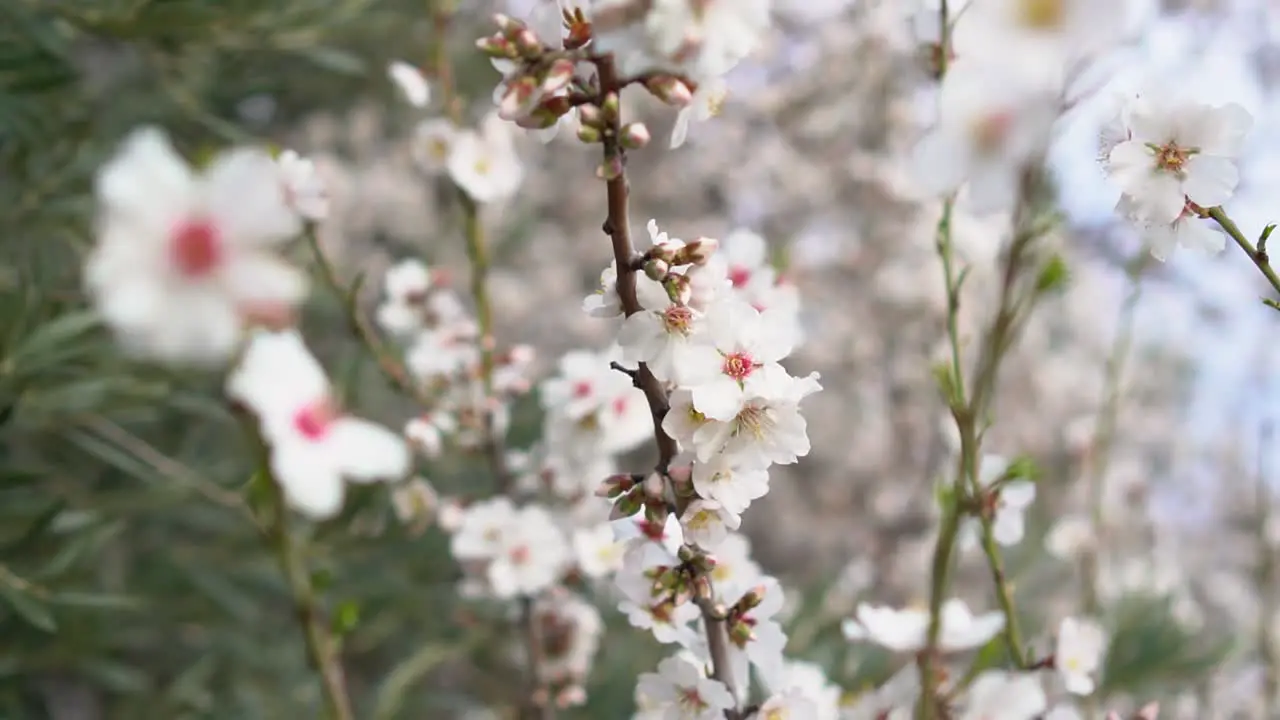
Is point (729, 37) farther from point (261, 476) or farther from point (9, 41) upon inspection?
point (9, 41)

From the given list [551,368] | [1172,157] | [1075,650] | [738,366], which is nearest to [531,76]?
[738,366]

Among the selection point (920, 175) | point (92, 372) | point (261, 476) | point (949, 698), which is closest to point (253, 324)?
point (261, 476)

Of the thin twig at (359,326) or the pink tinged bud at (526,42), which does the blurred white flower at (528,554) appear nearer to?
the thin twig at (359,326)

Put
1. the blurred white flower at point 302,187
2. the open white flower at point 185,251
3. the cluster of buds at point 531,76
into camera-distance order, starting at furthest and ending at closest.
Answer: the blurred white flower at point 302,187 → the cluster of buds at point 531,76 → the open white flower at point 185,251

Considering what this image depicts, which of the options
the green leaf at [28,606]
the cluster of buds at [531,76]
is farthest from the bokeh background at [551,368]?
the cluster of buds at [531,76]

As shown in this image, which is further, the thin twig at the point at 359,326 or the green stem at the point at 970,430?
the thin twig at the point at 359,326
